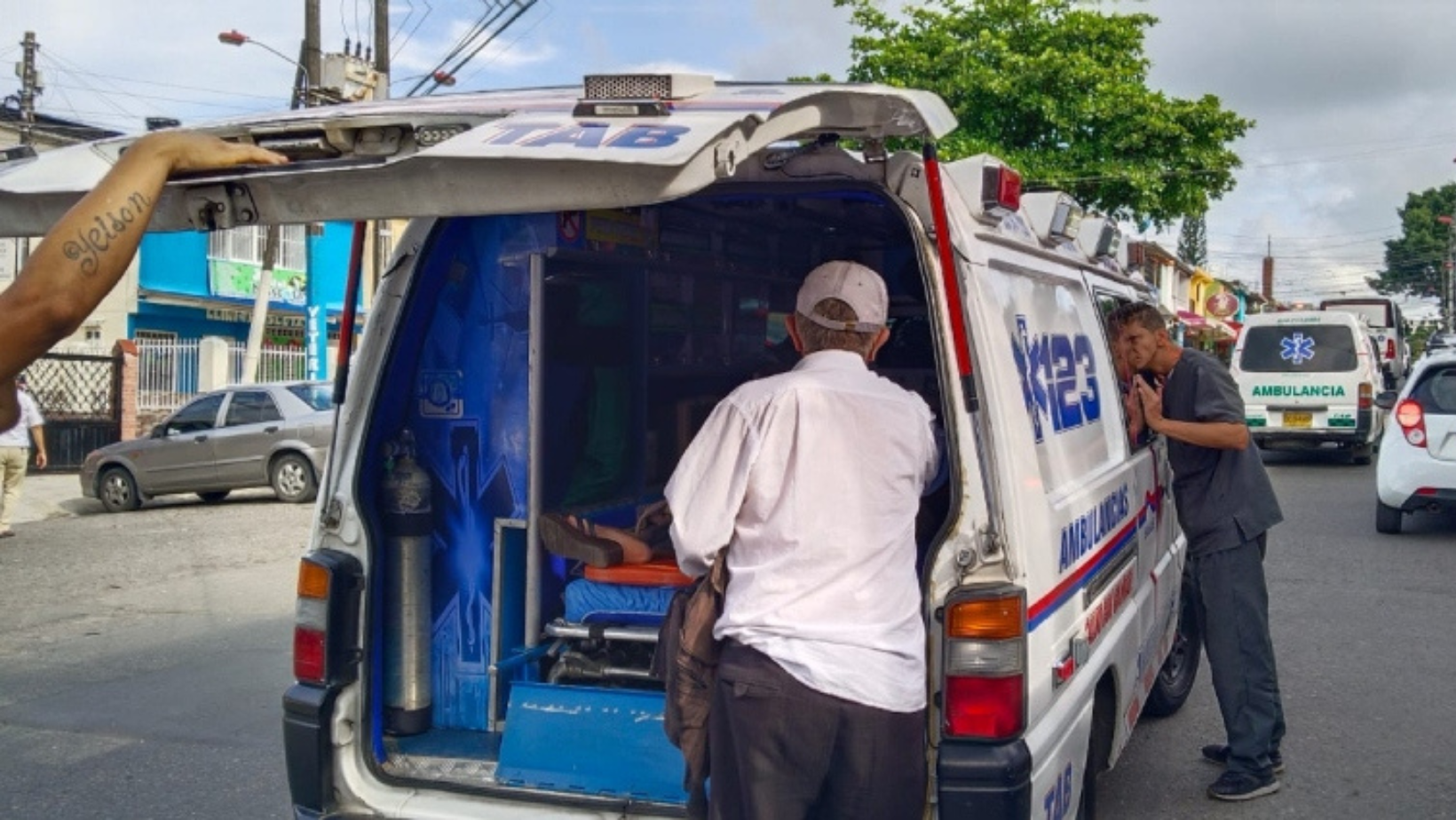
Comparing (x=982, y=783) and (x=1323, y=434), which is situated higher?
(x=982, y=783)

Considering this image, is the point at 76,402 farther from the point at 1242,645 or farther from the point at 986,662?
the point at 986,662

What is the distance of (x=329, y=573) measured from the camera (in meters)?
3.48

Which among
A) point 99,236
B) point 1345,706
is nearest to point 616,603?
point 99,236

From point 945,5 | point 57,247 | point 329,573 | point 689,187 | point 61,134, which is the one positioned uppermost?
point 945,5

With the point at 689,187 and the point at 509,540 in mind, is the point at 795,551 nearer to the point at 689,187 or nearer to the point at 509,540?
the point at 689,187

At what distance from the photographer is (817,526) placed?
280 cm

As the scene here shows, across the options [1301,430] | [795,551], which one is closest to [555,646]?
[795,551]

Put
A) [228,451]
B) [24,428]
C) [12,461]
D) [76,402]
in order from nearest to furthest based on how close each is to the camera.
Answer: [12,461]
[24,428]
[228,451]
[76,402]

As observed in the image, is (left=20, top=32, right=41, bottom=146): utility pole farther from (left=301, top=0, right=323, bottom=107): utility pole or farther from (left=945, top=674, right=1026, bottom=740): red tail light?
(left=945, top=674, right=1026, bottom=740): red tail light

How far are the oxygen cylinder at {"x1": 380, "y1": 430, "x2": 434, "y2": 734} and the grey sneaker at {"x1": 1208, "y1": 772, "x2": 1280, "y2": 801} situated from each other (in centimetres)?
309

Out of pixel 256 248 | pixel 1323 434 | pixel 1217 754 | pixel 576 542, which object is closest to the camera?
pixel 576 542

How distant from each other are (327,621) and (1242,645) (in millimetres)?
3339

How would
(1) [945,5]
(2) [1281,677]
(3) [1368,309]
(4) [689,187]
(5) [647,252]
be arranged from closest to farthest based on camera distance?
(4) [689,187] < (5) [647,252] < (2) [1281,677] < (1) [945,5] < (3) [1368,309]

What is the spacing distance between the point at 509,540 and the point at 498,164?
1.91m
